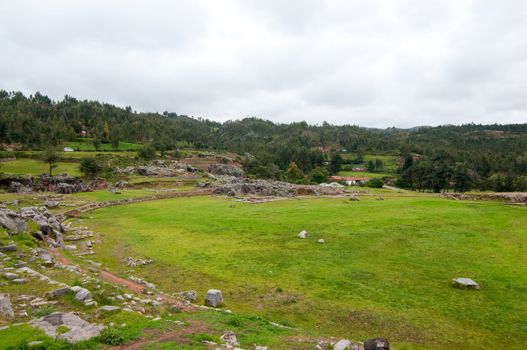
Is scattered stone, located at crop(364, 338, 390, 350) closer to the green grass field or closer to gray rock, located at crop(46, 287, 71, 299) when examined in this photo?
gray rock, located at crop(46, 287, 71, 299)

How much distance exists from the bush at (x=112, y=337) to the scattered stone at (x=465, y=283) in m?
15.5

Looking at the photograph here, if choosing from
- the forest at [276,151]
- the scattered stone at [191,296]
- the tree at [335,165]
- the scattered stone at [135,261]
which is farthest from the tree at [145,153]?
the scattered stone at [191,296]

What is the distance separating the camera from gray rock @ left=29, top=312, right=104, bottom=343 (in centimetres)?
1016

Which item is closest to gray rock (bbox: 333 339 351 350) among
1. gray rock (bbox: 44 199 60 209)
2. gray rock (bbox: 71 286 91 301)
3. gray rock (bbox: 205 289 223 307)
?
gray rock (bbox: 205 289 223 307)

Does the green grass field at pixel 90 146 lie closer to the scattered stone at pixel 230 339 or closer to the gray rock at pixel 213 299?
the gray rock at pixel 213 299

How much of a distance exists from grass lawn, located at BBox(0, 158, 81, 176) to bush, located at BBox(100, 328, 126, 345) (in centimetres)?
8684

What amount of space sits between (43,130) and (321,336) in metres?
140

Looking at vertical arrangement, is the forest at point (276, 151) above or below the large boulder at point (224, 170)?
above

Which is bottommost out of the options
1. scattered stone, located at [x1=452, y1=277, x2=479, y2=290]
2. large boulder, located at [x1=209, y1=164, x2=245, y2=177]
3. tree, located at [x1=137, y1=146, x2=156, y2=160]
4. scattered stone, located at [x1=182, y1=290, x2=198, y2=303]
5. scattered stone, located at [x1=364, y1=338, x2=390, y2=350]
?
scattered stone, located at [x1=182, y1=290, x2=198, y2=303]

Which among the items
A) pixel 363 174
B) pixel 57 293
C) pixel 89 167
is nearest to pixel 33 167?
pixel 89 167

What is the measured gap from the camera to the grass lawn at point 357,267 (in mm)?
14266

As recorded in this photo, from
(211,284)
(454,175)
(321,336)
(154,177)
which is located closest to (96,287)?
(211,284)

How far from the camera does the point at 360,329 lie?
44.8ft

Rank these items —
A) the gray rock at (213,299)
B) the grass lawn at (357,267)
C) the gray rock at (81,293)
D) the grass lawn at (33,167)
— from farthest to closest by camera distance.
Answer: the grass lawn at (33,167) < the gray rock at (213,299) < the grass lawn at (357,267) < the gray rock at (81,293)
